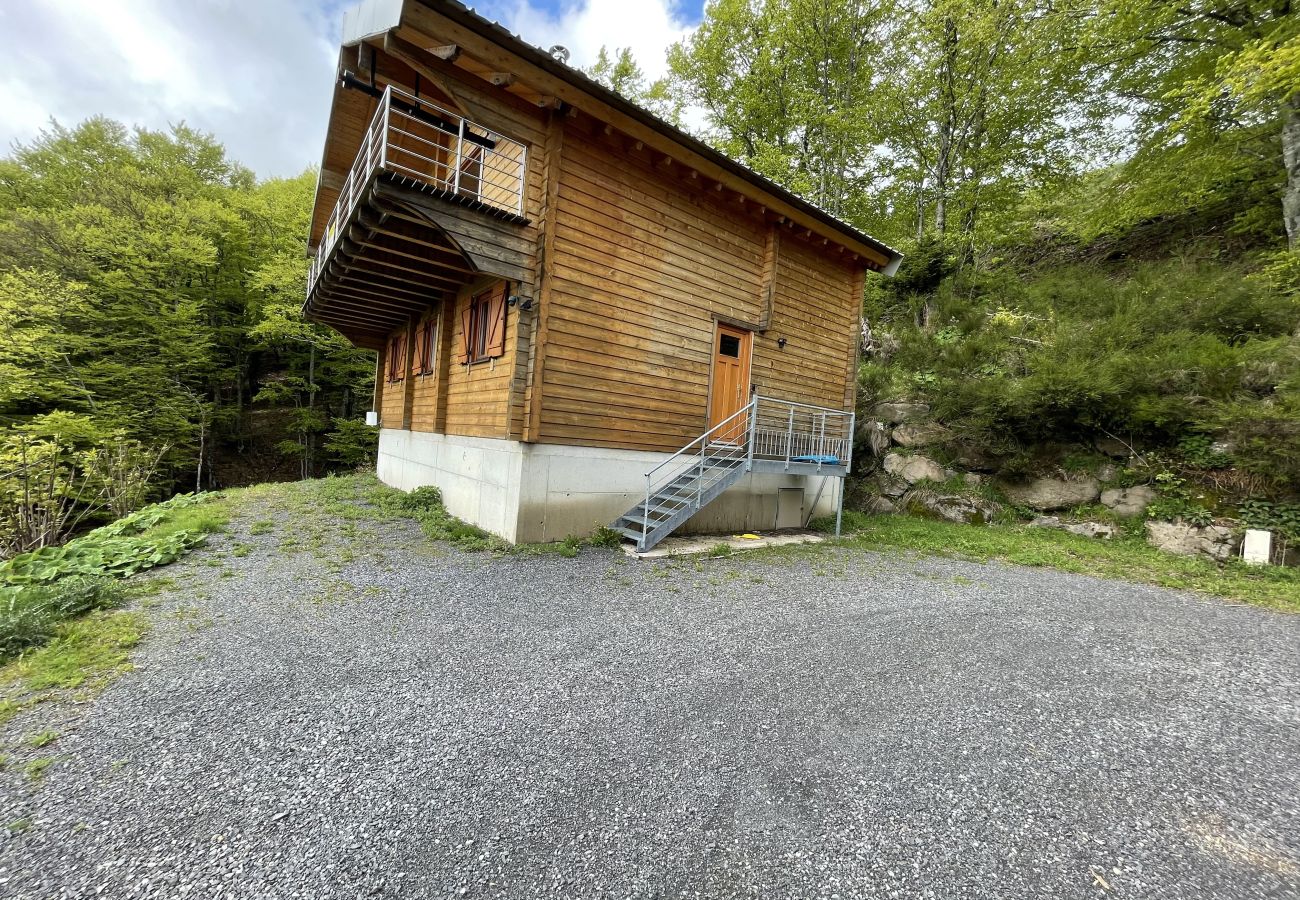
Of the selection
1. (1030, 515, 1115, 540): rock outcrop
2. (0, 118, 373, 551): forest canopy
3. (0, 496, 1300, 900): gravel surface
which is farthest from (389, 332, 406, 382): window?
(1030, 515, 1115, 540): rock outcrop

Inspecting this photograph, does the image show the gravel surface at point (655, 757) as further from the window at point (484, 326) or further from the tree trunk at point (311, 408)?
the tree trunk at point (311, 408)

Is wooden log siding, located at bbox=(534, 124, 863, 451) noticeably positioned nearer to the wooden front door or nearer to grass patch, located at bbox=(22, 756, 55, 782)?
the wooden front door

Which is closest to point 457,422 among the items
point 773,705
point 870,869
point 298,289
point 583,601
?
point 583,601

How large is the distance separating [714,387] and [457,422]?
16.4 ft

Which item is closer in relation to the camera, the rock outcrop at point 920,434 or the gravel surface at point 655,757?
the gravel surface at point 655,757

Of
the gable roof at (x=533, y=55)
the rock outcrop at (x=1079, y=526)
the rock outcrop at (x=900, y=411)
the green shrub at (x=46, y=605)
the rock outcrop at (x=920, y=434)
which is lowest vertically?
the green shrub at (x=46, y=605)

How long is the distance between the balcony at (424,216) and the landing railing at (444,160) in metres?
0.02

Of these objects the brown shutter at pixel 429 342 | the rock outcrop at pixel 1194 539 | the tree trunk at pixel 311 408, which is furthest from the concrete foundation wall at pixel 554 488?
the tree trunk at pixel 311 408

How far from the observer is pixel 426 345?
11.1 meters

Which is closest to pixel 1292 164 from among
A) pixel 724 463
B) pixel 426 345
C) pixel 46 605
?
pixel 724 463

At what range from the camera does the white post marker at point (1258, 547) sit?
22.5 feet

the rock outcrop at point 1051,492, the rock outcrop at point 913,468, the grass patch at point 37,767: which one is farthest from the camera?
the rock outcrop at point 913,468

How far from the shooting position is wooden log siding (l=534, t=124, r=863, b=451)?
278 inches

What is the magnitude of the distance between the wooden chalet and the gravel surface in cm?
312
